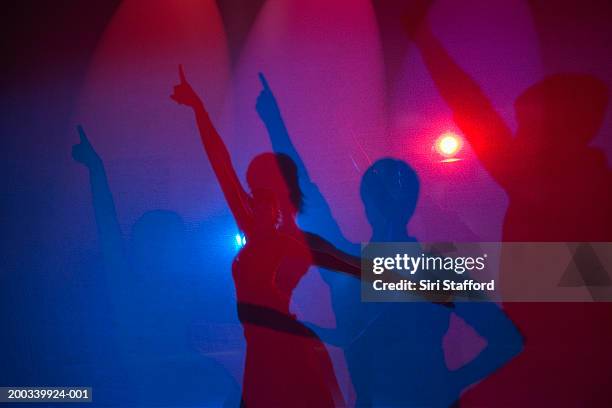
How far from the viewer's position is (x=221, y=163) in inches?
106

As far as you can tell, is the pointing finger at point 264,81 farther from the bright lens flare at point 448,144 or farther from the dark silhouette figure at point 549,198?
the bright lens flare at point 448,144

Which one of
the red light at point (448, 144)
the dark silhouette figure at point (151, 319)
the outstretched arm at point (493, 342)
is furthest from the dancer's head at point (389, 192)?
the dark silhouette figure at point (151, 319)

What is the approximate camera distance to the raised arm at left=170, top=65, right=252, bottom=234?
266cm

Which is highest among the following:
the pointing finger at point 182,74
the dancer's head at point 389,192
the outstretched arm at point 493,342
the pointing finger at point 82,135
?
the pointing finger at point 182,74

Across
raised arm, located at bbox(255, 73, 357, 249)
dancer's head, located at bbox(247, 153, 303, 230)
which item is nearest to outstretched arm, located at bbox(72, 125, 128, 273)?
dancer's head, located at bbox(247, 153, 303, 230)

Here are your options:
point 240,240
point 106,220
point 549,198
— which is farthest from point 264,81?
point 549,198

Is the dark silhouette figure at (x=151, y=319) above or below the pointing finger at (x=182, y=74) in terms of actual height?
below

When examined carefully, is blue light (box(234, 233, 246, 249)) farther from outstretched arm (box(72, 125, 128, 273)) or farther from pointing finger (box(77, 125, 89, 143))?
pointing finger (box(77, 125, 89, 143))

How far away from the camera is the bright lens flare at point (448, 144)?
8.66 ft

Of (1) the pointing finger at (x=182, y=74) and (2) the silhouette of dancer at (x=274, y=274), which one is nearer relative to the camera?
(2) the silhouette of dancer at (x=274, y=274)

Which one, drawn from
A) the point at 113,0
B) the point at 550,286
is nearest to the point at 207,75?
the point at 113,0

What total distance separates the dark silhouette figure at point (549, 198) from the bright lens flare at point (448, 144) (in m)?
0.08

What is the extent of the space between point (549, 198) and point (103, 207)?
2577 millimetres

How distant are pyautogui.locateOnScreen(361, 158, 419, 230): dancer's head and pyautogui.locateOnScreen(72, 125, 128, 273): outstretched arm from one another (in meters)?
1.46
